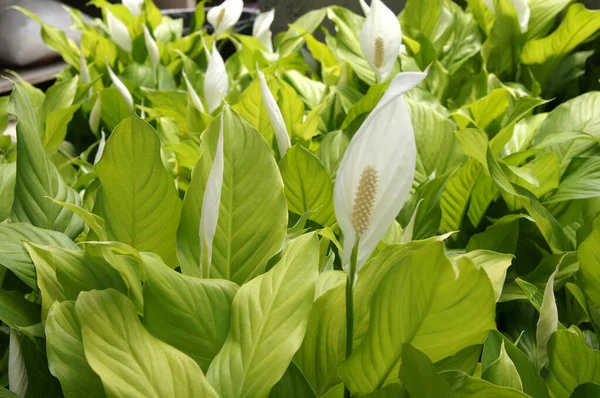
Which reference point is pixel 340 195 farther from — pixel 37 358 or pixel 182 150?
pixel 182 150

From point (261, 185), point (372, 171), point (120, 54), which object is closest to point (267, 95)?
point (261, 185)

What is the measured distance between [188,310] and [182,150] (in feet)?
1.10

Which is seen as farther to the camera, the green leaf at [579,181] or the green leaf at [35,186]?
the green leaf at [579,181]

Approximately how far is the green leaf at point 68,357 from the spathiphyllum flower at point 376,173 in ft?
0.50

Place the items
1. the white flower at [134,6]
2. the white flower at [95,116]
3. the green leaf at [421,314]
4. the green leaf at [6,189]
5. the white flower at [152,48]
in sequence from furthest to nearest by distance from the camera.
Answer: the white flower at [134,6], the white flower at [152,48], the white flower at [95,116], the green leaf at [6,189], the green leaf at [421,314]

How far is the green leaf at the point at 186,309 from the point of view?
1.11ft

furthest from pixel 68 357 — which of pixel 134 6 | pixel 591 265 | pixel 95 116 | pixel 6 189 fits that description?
pixel 134 6

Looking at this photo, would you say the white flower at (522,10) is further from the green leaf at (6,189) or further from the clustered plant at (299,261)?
the green leaf at (6,189)

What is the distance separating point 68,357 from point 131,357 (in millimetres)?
43

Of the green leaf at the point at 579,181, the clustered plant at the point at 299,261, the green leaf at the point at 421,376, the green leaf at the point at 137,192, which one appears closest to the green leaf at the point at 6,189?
the clustered plant at the point at 299,261

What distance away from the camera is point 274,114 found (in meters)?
0.54

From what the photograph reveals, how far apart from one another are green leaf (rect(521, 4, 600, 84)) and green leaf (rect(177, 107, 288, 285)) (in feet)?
2.16

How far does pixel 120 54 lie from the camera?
3.63 feet

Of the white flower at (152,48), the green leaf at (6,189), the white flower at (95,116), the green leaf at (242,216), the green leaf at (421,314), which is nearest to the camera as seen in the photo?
the green leaf at (421,314)
